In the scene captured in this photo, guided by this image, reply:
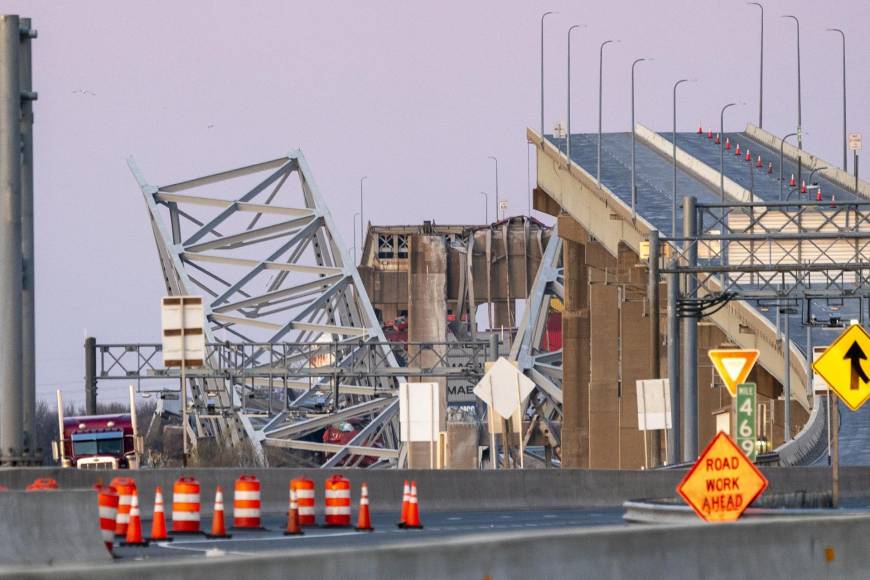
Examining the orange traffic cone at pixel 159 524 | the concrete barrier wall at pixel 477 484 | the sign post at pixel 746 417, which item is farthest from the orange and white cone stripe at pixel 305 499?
the sign post at pixel 746 417

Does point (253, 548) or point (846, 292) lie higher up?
point (846, 292)

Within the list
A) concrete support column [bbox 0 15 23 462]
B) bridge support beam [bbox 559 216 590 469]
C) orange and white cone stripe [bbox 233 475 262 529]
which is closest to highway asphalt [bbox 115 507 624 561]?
orange and white cone stripe [bbox 233 475 262 529]

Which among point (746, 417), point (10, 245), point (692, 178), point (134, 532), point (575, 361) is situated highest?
point (692, 178)

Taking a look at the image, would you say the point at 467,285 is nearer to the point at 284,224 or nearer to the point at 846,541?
the point at 284,224

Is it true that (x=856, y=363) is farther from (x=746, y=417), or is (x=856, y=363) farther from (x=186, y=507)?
(x=186, y=507)

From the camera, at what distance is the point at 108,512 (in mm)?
20891

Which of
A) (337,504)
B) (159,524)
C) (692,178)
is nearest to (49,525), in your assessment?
(159,524)

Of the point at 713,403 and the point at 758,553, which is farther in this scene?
the point at 713,403

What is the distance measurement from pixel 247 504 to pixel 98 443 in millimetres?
37359

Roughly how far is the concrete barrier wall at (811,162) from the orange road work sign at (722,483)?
7610 cm

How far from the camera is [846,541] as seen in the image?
51.2 ft

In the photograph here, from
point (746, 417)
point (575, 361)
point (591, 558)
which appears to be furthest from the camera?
point (575, 361)

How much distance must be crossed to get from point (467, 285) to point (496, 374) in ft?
296

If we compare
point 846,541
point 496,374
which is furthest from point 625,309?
point 846,541
